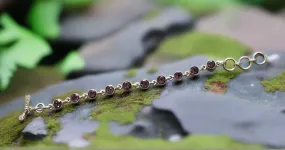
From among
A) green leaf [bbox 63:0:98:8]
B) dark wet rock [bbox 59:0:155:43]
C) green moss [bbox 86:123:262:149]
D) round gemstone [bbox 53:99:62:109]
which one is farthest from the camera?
green leaf [bbox 63:0:98:8]

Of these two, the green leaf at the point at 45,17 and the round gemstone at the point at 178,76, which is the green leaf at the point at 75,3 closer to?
the green leaf at the point at 45,17

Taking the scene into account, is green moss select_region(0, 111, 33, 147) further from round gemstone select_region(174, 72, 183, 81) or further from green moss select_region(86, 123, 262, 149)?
round gemstone select_region(174, 72, 183, 81)

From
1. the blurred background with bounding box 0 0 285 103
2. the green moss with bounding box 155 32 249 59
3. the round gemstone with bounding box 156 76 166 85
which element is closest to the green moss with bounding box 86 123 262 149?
the round gemstone with bounding box 156 76 166 85

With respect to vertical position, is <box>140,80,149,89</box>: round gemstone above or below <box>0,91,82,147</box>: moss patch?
above

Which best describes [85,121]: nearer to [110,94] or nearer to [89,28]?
[110,94]

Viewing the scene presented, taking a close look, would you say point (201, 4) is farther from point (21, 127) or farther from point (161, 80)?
point (21, 127)

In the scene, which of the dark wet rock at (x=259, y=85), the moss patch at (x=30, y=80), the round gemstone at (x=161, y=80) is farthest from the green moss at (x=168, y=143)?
the moss patch at (x=30, y=80)

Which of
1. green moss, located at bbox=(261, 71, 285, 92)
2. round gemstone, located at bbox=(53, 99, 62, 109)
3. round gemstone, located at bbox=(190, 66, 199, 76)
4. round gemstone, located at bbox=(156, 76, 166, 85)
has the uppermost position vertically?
round gemstone, located at bbox=(190, 66, 199, 76)

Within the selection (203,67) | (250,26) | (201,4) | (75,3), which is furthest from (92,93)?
(201,4)

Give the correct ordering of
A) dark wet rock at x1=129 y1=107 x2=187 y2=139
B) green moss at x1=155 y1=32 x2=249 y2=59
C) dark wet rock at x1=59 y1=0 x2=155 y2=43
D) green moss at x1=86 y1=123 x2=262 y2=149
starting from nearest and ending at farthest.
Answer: green moss at x1=86 y1=123 x2=262 y2=149
dark wet rock at x1=129 y1=107 x2=187 y2=139
green moss at x1=155 y1=32 x2=249 y2=59
dark wet rock at x1=59 y1=0 x2=155 y2=43
